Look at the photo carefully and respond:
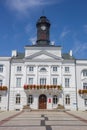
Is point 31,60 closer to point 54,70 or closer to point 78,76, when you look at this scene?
point 54,70

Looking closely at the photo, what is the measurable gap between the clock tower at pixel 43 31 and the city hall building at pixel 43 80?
5.44 feet

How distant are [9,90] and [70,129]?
33.2 metres

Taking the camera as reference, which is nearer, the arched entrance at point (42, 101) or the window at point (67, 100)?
the arched entrance at point (42, 101)

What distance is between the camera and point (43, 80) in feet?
151

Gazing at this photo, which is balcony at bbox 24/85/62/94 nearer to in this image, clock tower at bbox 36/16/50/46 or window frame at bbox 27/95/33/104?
window frame at bbox 27/95/33/104

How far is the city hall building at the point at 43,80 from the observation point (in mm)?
44844

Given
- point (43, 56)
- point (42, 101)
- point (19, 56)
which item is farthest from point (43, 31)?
point (42, 101)

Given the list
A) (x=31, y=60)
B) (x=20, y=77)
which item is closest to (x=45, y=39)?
(x=31, y=60)

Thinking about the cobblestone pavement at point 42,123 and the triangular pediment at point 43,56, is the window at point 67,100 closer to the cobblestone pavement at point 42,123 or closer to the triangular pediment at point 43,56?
the triangular pediment at point 43,56

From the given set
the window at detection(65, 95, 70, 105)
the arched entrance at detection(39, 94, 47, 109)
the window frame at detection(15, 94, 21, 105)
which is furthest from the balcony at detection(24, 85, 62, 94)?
the window at detection(65, 95, 70, 105)

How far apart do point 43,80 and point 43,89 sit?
2.22m

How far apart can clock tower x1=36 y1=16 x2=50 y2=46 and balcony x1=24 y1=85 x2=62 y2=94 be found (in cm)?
970

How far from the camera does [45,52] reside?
4712cm

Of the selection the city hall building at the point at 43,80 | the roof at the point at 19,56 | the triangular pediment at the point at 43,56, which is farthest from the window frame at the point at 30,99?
the roof at the point at 19,56
